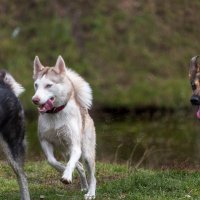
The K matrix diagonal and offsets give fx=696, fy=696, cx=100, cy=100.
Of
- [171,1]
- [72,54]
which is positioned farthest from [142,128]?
[171,1]

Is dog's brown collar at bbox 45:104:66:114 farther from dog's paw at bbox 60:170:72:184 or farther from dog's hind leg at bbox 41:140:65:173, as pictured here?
dog's paw at bbox 60:170:72:184

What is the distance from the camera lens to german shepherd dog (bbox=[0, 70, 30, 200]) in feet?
30.2

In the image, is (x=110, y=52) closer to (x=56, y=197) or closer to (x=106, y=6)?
(x=106, y=6)

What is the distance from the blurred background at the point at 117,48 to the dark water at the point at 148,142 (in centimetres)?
23

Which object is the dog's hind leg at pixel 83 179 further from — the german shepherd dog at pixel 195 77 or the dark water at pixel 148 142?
the dark water at pixel 148 142

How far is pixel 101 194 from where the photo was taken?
379 inches

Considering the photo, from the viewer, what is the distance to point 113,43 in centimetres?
2856

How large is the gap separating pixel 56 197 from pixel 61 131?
35.2 inches

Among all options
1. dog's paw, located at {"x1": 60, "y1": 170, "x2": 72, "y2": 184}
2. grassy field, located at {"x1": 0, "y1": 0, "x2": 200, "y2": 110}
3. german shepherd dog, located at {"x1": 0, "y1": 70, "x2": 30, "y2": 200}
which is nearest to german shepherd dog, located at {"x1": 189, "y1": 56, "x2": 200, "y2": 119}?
dog's paw, located at {"x1": 60, "y1": 170, "x2": 72, "y2": 184}

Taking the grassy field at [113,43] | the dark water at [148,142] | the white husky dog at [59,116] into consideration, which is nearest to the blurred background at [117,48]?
the grassy field at [113,43]

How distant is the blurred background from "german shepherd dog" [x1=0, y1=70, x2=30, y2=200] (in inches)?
459

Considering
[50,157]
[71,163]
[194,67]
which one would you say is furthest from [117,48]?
[71,163]

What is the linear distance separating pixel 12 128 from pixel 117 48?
1933 centimetres

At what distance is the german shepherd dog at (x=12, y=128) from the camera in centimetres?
921
